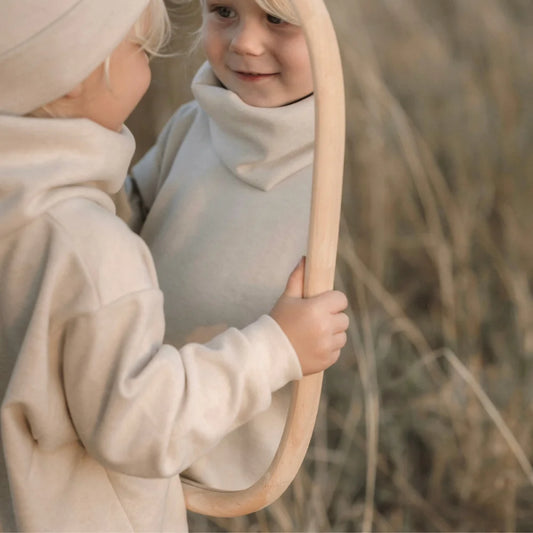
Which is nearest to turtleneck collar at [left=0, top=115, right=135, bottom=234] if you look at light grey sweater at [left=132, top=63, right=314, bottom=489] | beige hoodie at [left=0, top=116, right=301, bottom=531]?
beige hoodie at [left=0, top=116, right=301, bottom=531]

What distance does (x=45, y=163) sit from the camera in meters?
0.97

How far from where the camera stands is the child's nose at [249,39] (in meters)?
1.14

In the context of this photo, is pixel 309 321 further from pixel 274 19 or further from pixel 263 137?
pixel 274 19

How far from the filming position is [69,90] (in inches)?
38.3

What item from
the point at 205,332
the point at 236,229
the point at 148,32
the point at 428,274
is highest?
the point at 148,32

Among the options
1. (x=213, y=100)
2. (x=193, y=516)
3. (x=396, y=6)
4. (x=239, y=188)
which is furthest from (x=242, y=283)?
(x=396, y=6)

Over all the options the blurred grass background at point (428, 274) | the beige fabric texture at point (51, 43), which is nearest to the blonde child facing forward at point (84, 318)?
the beige fabric texture at point (51, 43)

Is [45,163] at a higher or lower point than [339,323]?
higher

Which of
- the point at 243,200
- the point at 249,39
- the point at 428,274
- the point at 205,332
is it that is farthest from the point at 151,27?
the point at 428,274

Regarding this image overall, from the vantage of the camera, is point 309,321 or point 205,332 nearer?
point 309,321

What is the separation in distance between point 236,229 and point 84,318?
293mm

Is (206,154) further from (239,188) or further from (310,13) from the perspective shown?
(310,13)

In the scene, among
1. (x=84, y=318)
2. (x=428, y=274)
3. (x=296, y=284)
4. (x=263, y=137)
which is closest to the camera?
(x=84, y=318)

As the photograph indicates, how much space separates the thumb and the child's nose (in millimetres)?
270
